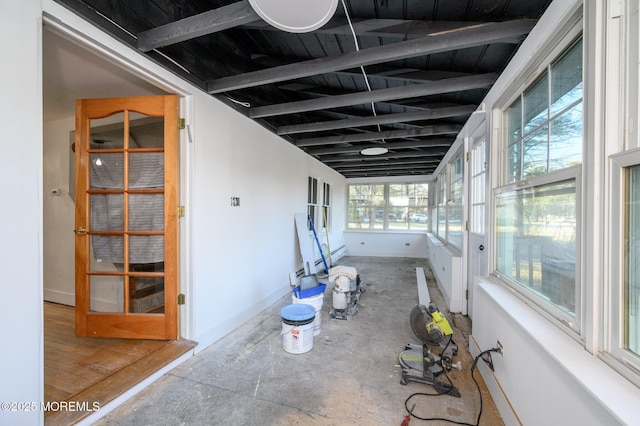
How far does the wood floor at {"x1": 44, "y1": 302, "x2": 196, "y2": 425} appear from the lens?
162 cm

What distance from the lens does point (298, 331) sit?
2.31 metres

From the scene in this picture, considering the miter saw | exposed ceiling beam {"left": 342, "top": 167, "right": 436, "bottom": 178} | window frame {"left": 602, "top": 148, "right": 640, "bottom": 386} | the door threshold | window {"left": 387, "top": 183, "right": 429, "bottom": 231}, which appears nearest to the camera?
window frame {"left": 602, "top": 148, "right": 640, "bottom": 386}

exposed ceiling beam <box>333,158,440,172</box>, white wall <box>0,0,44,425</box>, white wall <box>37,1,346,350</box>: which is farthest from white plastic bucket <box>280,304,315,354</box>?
exposed ceiling beam <box>333,158,440,172</box>

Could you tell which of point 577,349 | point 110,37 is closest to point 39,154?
point 110,37

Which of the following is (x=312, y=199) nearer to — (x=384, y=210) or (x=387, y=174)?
(x=387, y=174)

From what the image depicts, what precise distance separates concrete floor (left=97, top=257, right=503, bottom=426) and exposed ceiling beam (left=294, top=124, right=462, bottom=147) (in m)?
2.54

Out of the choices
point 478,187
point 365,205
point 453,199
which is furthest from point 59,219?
point 365,205

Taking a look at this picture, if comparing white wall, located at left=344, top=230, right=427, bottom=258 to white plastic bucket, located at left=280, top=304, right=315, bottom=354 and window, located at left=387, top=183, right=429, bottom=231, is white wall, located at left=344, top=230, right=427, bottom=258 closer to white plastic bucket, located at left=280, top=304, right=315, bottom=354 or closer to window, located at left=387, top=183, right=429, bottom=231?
window, located at left=387, top=183, right=429, bottom=231

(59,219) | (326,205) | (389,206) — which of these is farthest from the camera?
(389,206)

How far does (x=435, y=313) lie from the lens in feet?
7.39

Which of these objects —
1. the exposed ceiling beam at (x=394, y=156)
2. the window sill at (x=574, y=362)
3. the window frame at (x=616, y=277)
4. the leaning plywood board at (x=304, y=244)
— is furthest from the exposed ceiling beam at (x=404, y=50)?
the exposed ceiling beam at (x=394, y=156)

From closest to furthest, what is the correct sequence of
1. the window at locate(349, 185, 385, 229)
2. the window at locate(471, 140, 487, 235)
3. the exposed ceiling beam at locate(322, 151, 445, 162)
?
the window at locate(471, 140, 487, 235)
the exposed ceiling beam at locate(322, 151, 445, 162)
the window at locate(349, 185, 385, 229)

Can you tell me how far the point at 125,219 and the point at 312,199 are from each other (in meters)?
3.59

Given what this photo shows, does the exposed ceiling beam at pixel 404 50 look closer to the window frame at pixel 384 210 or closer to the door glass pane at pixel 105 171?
the door glass pane at pixel 105 171
